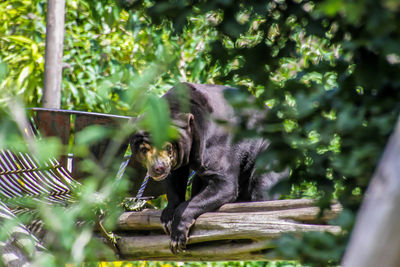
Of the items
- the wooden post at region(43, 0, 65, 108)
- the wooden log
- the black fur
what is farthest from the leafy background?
the wooden post at region(43, 0, 65, 108)

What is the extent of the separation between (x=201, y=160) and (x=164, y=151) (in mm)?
228

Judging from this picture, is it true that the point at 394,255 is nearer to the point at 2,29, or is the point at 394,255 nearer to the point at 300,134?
the point at 300,134

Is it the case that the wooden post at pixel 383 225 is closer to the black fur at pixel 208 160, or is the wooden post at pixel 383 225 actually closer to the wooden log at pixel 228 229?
the wooden log at pixel 228 229

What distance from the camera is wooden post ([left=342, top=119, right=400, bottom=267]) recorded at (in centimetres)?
73

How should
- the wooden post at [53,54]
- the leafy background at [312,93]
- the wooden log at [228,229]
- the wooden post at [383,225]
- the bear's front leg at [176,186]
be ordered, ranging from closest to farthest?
the wooden post at [383,225] → the leafy background at [312,93] → the wooden log at [228,229] → the bear's front leg at [176,186] → the wooden post at [53,54]

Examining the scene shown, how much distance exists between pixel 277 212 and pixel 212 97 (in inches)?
40.7

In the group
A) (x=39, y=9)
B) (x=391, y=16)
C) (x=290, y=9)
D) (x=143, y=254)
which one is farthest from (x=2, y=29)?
(x=391, y=16)

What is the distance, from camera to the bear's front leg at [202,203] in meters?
2.80

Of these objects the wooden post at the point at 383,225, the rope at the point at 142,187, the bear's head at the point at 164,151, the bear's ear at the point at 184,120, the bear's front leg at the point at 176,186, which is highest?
the wooden post at the point at 383,225

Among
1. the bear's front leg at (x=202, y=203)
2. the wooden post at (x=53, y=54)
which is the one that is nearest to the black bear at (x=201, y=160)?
the bear's front leg at (x=202, y=203)

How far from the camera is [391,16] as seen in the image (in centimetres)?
88

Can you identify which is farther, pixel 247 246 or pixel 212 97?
pixel 212 97

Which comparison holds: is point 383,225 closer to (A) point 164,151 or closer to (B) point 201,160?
(A) point 164,151

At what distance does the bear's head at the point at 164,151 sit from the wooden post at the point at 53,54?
28.5 inches
